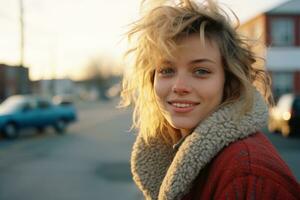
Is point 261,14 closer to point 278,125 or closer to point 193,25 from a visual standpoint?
point 278,125

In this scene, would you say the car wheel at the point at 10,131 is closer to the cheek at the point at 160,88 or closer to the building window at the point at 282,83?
the cheek at the point at 160,88

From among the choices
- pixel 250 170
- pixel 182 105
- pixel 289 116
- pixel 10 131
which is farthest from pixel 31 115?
pixel 250 170

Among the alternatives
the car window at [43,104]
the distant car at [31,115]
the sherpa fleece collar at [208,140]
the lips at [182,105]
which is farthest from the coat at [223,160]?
the car window at [43,104]

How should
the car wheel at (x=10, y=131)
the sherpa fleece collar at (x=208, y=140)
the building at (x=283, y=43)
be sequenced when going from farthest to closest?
the building at (x=283, y=43) < the car wheel at (x=10, y=131) < the sherpa fleece collar at (x=208, y=140)

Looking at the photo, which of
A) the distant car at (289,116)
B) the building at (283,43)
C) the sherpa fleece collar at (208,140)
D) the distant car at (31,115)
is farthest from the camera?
the building at (283,43)

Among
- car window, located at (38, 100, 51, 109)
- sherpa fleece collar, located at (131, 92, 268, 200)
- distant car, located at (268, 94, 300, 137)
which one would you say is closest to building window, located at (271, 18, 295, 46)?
distant car, located at (268, 94, 300, 137)

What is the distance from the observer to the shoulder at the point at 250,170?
1.21 m

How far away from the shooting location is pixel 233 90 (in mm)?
1638

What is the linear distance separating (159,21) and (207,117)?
0.42m

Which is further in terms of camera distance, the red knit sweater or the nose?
the nose

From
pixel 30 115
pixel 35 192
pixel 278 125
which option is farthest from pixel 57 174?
pixel 278 125

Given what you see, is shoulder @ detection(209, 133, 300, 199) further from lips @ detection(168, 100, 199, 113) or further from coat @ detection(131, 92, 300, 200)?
lips @ detection(168, 100, 199, 113)

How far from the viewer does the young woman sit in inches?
49.7

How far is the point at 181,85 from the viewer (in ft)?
5.29
